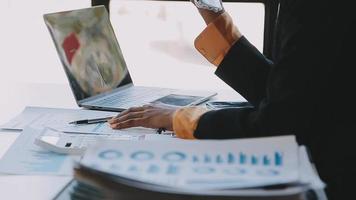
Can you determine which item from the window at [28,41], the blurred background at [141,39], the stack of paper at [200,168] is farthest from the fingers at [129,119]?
the window at [28,41]

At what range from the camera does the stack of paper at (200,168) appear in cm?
61

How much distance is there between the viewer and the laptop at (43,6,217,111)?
1441mm

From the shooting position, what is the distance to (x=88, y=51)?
4.99ft

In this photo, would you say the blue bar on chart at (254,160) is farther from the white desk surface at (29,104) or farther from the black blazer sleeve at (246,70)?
the black blazer sleeve at (246,70)

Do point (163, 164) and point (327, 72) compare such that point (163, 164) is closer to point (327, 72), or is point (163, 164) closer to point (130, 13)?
point (327, 72)

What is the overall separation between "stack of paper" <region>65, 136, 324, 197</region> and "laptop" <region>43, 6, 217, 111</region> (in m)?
0.72

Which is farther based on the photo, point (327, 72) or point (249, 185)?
point (327, 72)

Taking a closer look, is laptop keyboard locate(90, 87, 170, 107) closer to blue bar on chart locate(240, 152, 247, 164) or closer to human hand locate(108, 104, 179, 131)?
human hand locate(108, 104, 179, 131)

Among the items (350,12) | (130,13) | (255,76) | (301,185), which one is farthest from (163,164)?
(130,13)

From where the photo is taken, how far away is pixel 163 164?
0.67m

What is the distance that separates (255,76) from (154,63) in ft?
2.98

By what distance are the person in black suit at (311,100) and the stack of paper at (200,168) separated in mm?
243

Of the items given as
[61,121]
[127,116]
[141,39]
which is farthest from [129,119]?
[141,39]

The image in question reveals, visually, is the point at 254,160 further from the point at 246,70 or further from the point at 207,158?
the point at 246,70
